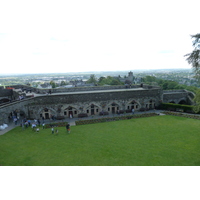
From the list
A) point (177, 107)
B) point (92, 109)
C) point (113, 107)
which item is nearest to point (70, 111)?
point (92, 109)

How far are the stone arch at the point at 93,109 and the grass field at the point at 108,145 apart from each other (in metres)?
5.94

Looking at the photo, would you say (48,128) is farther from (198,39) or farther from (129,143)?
(198,39)

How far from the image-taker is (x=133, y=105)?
2994 centimetres

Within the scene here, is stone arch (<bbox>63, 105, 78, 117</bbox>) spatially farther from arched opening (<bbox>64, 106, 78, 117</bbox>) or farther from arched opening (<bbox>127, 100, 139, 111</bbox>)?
arched opening (<bbox>127, 100, 139, 111</bbox>)

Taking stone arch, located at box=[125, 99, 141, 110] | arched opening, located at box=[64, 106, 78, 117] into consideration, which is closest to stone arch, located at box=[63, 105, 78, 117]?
arched opening, located at box=[64, 106, 78, 117]

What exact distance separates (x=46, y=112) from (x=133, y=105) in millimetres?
16133

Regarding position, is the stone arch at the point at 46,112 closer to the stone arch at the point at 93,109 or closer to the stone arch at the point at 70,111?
the stone arch at the point at 70,111

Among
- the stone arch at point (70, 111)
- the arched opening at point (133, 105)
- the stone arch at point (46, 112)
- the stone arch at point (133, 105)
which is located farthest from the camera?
the arched opening at point (133, 105)

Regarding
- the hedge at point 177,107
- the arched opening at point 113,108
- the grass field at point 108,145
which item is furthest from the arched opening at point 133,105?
the grass field at point 108,145

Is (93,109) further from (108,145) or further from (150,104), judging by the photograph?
(108,145)

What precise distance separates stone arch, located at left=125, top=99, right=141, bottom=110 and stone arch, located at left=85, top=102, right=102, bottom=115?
561 centimetres

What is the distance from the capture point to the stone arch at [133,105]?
29.5m

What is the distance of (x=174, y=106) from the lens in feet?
97.3

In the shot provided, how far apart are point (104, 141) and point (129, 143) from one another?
265cm
